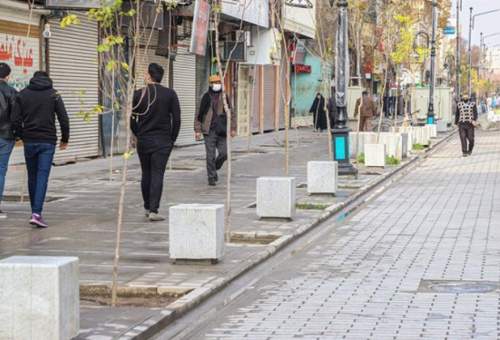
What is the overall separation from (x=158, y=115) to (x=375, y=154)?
41.1ft

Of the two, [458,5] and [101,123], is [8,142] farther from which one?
[458,5]

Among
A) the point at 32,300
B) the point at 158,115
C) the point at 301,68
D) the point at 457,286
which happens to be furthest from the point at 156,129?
the point at 301,68

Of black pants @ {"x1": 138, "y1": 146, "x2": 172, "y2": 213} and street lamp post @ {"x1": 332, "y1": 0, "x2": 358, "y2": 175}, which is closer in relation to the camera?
black pants @ {"x1": 138, "y1": 146, "x2": 172, "y2": 213}

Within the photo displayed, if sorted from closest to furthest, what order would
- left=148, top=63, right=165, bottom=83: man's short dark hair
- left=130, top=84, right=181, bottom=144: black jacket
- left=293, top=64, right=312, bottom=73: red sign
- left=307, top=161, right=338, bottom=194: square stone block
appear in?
1. left=148, top=63, right=165, bottom=83: man's short dark hair
2. left=130, top=84, right=181, bottom=144: black jacket
3. left=307, top=161, right=338, bottom=194: square stone block
4. left=293, top=64, right=312, bottom=73: red sign

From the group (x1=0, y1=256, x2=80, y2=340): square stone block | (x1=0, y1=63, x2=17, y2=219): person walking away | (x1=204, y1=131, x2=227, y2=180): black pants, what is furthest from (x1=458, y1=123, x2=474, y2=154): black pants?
(x1=0, y1=256, x2=80, y2=340): square stone block

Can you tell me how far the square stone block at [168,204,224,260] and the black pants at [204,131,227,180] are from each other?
861 centimetres

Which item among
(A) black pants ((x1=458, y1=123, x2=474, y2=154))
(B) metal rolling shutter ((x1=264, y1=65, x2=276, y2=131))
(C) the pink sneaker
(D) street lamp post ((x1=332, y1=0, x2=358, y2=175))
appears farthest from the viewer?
(B) metal rolling shutter ((x1=264, y1=65, x2=276, y2=131))

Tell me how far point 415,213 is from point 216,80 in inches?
183

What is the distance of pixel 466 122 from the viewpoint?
3231 centimetres

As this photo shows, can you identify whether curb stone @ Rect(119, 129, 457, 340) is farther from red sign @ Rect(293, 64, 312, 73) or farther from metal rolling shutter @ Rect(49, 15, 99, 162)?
red sign @ Rect(293, 64, 312, 73)

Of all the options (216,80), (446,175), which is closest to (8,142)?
(216,80)

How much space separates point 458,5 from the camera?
83.8 m

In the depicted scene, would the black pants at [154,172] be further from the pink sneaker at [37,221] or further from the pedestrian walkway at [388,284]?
the pedestrian walkway at [388,284]

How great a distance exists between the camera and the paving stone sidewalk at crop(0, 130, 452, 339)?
977cm
